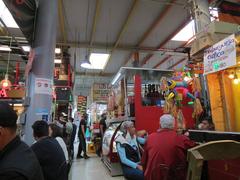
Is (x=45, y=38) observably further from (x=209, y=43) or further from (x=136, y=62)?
(x=136, y=62)

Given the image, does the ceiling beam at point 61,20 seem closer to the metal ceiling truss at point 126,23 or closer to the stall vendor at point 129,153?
the metal ceiling truss at point 126,23

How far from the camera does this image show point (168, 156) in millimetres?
2715

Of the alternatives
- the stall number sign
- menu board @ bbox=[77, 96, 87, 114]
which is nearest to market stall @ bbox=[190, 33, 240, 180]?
the stall number sign

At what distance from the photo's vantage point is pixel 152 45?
→ 10273mm

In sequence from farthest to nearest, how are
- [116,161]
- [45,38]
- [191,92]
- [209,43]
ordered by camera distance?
[191,92]
[116,161]
[209,43]
[45,38]

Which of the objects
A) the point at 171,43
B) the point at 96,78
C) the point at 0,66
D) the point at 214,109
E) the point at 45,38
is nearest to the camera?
the point at 45,38

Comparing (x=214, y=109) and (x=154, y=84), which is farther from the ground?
(x=154, y=84)

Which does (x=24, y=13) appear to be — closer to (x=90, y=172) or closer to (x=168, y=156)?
(x=168, y=156)

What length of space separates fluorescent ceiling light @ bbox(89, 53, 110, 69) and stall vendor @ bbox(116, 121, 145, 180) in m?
6.73

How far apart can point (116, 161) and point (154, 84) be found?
8.43ft

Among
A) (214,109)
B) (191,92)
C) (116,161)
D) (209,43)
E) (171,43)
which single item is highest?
(171,43)

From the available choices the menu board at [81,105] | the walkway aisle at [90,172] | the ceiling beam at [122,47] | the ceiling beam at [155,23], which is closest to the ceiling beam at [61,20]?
the ceiling beam at [122,47]

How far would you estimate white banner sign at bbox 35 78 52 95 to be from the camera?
3188 millimetres

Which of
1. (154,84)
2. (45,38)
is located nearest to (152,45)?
(154,84)
